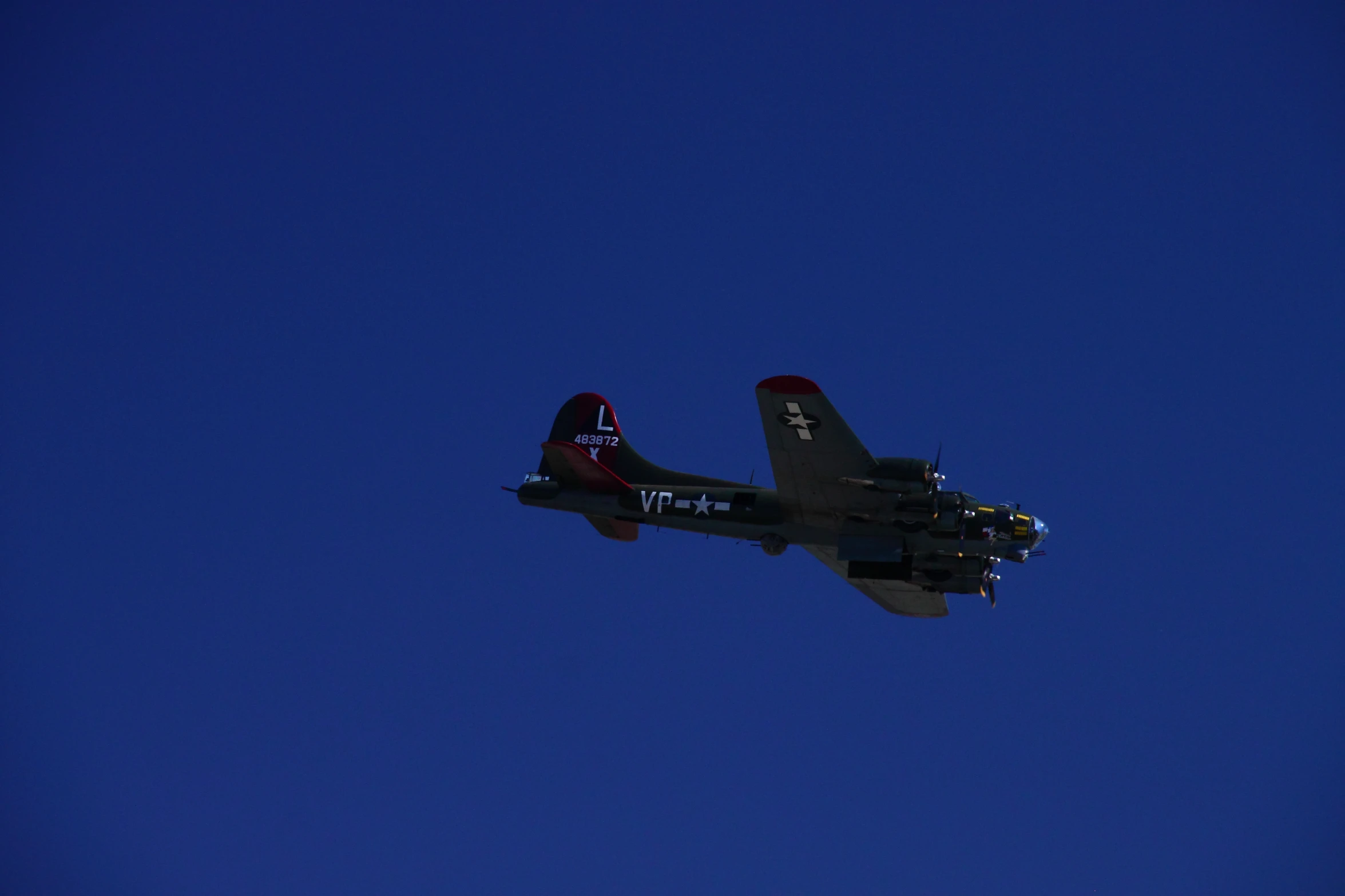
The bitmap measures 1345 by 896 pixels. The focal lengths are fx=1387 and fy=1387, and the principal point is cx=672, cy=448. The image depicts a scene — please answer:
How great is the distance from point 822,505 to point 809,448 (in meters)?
2.98

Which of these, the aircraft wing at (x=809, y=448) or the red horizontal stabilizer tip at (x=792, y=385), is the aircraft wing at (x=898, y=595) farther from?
the red horizontal stabilizer tip at (x=792, y=385)

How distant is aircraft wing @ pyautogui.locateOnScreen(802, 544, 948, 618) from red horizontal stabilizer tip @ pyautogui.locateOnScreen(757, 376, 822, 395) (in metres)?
8.94

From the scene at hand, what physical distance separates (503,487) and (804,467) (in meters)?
12.4

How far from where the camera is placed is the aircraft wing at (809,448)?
44906 millimetres

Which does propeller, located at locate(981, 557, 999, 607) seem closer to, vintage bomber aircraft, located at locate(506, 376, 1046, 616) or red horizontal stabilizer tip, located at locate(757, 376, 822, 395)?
vintage bomber aircraft, located at locate(506, 376, 1046, 616)

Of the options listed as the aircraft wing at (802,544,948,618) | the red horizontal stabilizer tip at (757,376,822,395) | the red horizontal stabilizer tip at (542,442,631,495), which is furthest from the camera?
the aircraft wing at (802,544,948,618)

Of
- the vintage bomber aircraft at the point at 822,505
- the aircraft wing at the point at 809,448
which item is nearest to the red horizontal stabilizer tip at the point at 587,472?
the vintage bomber aircraft at the point at 822,505

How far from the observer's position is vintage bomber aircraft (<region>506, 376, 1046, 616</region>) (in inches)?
1817

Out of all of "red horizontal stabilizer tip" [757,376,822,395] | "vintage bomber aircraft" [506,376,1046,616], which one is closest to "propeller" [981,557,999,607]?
"vintage bomber aircraft" [506,376,1046,616]

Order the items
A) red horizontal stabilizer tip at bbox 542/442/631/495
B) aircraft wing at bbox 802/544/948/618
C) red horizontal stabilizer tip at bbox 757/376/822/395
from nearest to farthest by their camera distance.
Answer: red horizontal stabilizer tip at bbox 757/376/822/395 → red horizontal stabilizer tip at bbox 542/442/631/495 → aircraft wing at bbox 802/544/948/618

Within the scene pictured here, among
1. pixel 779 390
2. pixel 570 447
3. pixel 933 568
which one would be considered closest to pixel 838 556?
pixel 933 568

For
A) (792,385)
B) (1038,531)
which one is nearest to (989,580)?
(1038,531)

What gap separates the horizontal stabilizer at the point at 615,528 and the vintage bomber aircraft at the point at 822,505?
0.15ft

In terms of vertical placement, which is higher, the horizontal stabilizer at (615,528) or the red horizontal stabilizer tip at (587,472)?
the red horizontal stabilizer tip at (587,472)
